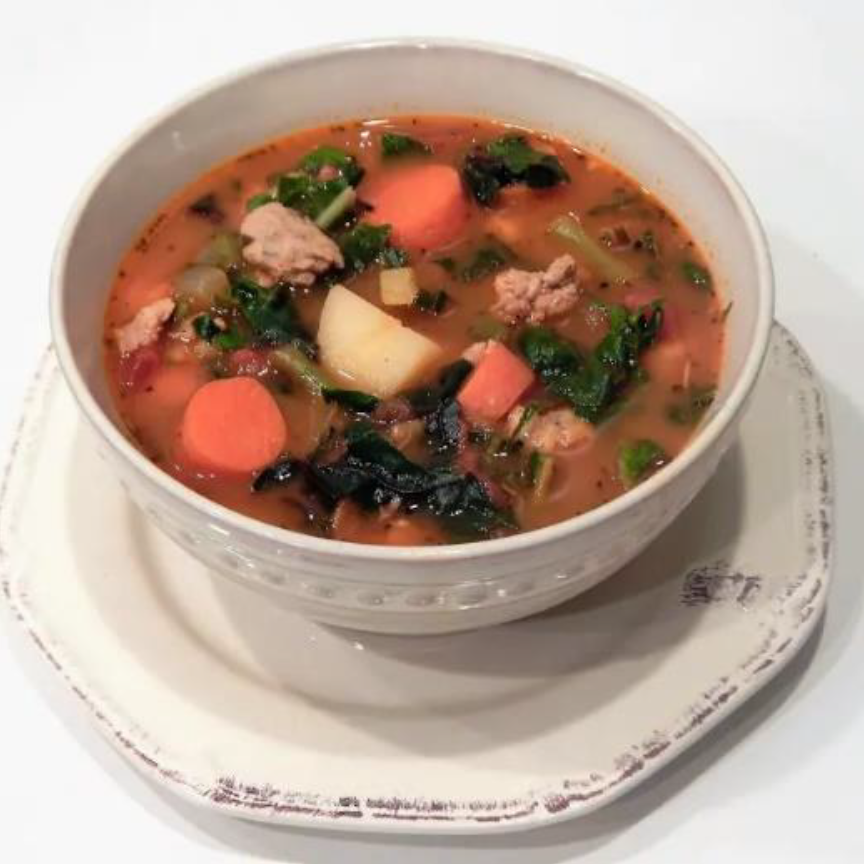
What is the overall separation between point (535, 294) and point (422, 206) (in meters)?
0.41

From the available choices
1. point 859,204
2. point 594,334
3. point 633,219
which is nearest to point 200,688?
point 594,334

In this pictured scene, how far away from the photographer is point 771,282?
1993 millimetres

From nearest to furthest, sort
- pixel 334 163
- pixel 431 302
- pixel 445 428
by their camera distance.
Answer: pixel 445 428 → pixel 431 302 → pixel 334 163

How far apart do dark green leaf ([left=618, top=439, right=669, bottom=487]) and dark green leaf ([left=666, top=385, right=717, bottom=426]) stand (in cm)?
9

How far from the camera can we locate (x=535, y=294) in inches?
89.7

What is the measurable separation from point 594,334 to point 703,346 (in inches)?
8.5

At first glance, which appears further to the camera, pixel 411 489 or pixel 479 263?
pixel 479 263

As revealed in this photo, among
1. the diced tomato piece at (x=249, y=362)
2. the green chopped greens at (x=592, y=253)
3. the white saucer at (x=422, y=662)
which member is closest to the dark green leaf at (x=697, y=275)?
the green chopped greens at (x=592, y=253)

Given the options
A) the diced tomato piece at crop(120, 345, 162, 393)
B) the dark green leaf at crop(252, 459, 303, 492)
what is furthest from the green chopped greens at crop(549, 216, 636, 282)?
the diced tomato piece at crop(120, 345, 162, 393)

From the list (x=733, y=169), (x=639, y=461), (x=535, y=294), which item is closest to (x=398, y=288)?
(x=535, y=294)

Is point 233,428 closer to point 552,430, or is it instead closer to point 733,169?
point 552,430

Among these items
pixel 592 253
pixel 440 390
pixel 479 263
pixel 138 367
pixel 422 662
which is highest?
pixel 592 253

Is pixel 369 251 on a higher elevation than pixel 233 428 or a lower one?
higher

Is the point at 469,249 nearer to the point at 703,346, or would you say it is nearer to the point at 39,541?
the point at 703,346
